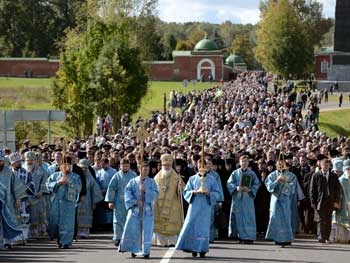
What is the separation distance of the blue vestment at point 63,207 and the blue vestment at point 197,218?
8.30ft

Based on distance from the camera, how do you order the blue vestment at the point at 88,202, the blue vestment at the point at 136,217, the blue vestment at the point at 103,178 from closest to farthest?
1. the blue vestment at the point at 136,217
2. the blue vestment at the point at 88,202
3. the blue vestment at the point at 103,178

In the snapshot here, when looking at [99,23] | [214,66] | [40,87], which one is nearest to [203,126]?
[99,23]

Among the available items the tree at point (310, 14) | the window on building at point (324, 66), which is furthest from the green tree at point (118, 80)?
the tree at point (310, 14)

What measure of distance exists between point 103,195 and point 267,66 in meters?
86.1

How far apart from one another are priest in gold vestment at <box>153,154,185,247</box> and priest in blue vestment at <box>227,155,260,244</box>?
6.52 ft

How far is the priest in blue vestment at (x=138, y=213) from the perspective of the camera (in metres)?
17.7

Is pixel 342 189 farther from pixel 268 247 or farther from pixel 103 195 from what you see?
pixel 103 195

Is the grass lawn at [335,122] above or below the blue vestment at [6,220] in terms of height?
below

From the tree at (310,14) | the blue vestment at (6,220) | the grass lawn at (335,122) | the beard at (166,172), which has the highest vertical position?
the tree at (310,14)

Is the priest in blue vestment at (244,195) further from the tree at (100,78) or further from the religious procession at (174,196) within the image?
the tree at (100,78)

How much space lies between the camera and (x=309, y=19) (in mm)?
124000

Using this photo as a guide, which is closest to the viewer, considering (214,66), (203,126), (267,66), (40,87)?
(203,126)

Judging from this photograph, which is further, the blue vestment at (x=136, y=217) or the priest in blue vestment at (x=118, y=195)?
the priest in blue vestment at (x=118, y=195)

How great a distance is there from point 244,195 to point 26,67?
90480 mm
